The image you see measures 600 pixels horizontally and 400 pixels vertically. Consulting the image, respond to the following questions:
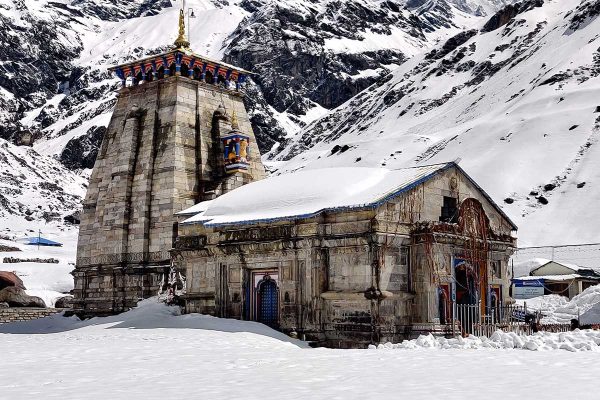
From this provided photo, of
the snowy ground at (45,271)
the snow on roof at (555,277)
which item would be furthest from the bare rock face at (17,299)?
the snow on roof at (555,277)

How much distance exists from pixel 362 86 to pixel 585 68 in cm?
9484

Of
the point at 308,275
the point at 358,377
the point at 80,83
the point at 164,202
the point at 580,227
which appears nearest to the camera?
the point at 358,377

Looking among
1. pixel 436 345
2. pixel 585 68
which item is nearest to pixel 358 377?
pixel 436 345

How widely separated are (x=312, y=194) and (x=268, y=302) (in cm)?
362

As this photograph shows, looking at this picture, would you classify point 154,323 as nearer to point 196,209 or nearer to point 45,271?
point 196,209

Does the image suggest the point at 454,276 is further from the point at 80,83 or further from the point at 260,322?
the point at 80,83

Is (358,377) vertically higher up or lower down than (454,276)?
lower down

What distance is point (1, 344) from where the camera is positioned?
69.7ft

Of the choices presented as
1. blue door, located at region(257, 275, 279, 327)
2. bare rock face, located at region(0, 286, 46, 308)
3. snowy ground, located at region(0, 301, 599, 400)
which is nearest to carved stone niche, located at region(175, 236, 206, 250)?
blue door, located at region(257, 275, 279, 327)

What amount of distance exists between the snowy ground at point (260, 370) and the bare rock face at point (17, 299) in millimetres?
18801

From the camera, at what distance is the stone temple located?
21609 millimetres

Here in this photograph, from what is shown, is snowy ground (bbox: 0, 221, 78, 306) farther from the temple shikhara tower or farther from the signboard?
the signboard

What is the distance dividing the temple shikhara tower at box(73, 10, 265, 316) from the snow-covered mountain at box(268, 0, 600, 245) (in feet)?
136

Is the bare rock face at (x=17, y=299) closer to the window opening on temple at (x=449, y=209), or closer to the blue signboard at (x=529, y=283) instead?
the window opening on temple at (x=449, y=209)
